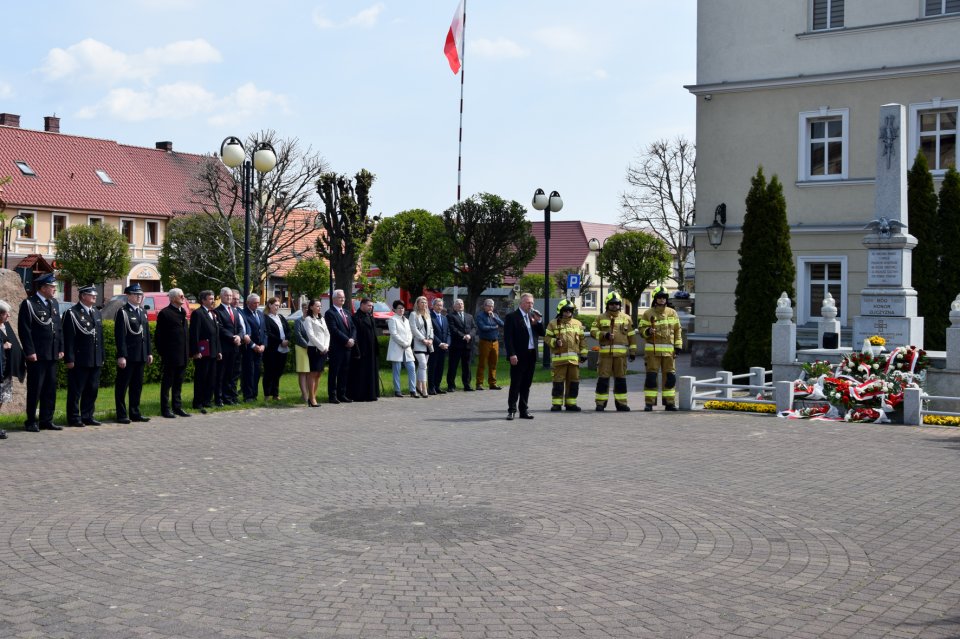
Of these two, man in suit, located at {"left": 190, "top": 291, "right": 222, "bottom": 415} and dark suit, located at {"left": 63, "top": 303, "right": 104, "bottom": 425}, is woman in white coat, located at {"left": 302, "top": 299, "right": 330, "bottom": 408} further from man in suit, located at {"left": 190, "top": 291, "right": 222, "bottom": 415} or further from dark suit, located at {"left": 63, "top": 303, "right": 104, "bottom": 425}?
dark suit, located at {"left": 63, "top": 303, "right": 104, "bottom": 425}

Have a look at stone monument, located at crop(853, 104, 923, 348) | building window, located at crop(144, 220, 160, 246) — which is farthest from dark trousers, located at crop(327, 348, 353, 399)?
building window, located at crop(144, 220, 160, 246)

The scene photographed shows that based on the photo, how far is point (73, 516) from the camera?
8422mm

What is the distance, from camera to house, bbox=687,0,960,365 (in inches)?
1041

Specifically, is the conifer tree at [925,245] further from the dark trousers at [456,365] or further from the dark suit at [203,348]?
the dark suit at [203,348]

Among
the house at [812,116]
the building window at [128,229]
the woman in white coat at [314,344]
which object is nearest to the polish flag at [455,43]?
the house at [812,116]

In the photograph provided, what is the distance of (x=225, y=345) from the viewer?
17297 mm

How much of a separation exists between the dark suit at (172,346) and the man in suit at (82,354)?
47.6 inches

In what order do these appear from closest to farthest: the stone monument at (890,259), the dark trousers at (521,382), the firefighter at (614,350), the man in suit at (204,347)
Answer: the dark trousers at (521,382), the man in suit at (204,347), the firefighter at (614,350), the stone monument at (890,259)

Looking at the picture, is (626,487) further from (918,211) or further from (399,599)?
(918,211)

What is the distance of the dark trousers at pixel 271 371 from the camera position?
61.4 feet

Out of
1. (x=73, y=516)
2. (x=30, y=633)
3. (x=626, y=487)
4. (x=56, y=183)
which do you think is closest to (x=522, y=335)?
(x=626, y=487)

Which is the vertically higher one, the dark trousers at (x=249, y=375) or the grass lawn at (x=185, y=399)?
the dark trousers at (x=249, y=375)

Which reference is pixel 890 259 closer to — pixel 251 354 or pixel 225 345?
pixel 251 354

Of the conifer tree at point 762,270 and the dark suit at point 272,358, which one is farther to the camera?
the conifer tree at point 762,270
